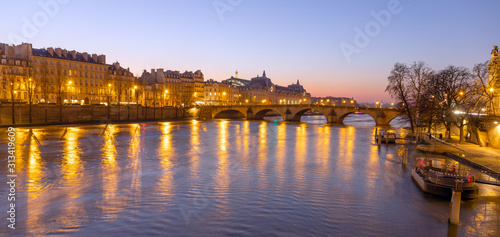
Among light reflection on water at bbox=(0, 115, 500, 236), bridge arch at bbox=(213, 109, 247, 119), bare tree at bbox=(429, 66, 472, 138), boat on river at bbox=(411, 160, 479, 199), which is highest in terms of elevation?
bare tree at bbox=(429, 66, 472, 138)

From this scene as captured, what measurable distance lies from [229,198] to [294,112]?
3380 inches

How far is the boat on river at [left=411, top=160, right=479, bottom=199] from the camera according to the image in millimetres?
17809

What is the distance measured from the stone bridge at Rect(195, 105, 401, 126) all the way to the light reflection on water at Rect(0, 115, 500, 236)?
56.6m

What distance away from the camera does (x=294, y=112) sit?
102312mm

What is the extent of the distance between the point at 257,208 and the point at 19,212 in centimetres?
1063

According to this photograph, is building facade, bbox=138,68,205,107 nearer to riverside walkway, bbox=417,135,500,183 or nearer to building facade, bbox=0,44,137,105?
building facade, bbox=0,44,137,105

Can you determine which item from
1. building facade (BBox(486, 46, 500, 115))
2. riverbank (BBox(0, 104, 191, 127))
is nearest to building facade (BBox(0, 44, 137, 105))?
riverbank (BBox(0, 104, 191, 127))

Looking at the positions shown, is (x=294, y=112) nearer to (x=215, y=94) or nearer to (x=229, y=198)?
(x=215, y=94)

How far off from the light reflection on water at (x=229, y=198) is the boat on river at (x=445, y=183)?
48 cm

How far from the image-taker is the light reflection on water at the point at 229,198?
14.1 metres

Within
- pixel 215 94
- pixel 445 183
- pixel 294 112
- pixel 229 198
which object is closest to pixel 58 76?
pixel 294 112

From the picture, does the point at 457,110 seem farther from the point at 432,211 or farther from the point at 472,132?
the point at 432,211

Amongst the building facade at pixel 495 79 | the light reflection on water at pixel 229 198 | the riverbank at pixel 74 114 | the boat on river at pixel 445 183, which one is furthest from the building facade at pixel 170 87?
the boat on river at pixel 445 183

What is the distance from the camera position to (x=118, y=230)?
13.4 m
